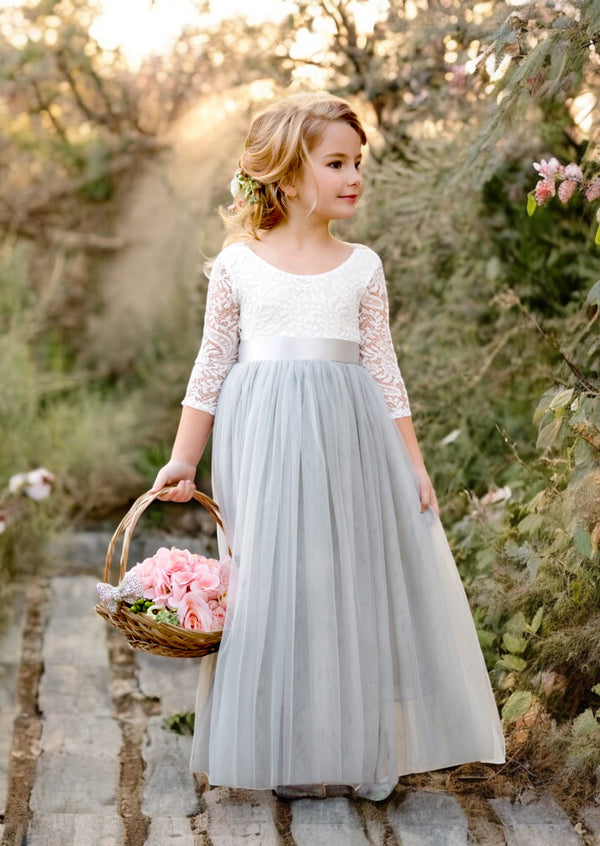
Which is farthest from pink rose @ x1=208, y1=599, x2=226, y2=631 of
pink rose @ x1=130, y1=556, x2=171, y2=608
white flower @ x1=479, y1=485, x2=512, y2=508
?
white flower @ x1=479, y1=485, x2=512, y2=508

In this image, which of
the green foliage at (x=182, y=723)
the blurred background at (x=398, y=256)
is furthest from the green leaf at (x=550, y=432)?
the green foliage at (x=182, y=723)

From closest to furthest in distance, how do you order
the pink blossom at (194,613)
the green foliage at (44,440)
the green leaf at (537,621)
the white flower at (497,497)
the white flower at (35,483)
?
the pink blossom at (194,613) → the green leaf at (537,621) → the white flower at (497,497) → the white flower at (35,483) → the green foliage at (44,440)

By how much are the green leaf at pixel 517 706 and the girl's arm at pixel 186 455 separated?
882 mm

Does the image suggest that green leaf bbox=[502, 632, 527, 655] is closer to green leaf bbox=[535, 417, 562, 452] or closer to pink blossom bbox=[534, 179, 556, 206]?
green leaf bbox=[535, 417, 562, 452]

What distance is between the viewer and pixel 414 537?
2498 mm

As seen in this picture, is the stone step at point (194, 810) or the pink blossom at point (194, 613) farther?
the pink blossom at point (194, 613)

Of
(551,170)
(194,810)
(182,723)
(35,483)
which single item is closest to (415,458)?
(551,170)

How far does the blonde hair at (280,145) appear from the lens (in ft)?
8.04

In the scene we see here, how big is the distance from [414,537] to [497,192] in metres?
1.92

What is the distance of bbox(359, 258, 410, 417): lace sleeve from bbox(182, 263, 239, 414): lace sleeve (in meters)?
0.30

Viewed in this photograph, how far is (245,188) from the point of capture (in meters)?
2.58

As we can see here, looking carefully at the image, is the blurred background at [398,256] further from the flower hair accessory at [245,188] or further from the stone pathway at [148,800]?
the flower hair accessory at [245,188]

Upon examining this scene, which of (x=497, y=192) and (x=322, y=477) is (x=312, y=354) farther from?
(x=497, y=192)

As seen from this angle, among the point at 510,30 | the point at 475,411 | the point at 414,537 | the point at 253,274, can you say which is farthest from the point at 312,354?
the point at 475,411
